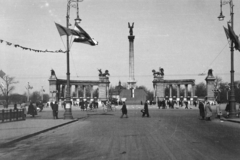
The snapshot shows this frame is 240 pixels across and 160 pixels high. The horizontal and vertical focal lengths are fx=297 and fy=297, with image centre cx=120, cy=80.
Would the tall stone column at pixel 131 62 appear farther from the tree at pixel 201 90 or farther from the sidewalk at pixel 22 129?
the tree at pixel 201 90

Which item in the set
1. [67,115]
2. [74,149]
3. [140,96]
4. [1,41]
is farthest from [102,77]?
[74,149]

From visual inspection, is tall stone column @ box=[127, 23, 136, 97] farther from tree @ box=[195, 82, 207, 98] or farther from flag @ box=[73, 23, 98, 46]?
tree @ box=[195, 82, 207, 98]

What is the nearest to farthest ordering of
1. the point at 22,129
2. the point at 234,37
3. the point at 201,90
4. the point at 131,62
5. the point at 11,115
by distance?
the point at 22,129, the point at 11,115, the point at 234,37, the point at 131,62, the point at 201,90

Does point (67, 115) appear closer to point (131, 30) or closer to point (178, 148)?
point (178, 148)

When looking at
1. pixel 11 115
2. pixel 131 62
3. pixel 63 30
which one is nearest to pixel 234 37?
pixel 63 30

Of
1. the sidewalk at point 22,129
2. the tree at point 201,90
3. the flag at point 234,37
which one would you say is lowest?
the sidewalk at point 22,129

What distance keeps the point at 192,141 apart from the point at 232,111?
45.1 ft

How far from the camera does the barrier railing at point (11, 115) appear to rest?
19078 mm

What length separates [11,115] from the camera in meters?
20.4

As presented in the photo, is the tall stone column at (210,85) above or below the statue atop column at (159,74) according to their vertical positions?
below

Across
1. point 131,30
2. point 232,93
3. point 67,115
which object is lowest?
point 67,115

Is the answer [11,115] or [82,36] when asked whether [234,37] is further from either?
[11,115]

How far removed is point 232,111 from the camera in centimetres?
2269

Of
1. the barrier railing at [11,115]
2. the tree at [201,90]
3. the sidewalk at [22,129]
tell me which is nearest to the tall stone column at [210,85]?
the tree at [201,90]
